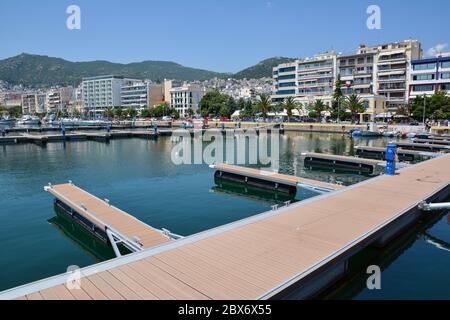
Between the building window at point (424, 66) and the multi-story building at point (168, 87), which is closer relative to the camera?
the building window at point (424, 66)

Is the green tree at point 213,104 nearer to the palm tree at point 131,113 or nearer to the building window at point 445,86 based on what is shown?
the palm tree at point 131,113

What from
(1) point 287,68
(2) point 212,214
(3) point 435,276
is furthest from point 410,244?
(1) point 287,68

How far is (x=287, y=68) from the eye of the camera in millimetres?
130750

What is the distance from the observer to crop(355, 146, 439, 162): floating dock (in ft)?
143

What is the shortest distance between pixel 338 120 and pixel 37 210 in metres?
85.6

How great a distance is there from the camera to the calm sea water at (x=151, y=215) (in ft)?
44.8

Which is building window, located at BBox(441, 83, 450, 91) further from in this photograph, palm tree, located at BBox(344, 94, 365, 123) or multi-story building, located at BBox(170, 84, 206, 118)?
multi-story building, located at BBox(170, 84, 206, 118)

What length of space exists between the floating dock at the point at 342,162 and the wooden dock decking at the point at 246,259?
63.3 ft

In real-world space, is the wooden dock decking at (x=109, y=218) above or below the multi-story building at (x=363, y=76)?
below

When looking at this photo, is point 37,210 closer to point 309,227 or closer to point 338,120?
point 309,227

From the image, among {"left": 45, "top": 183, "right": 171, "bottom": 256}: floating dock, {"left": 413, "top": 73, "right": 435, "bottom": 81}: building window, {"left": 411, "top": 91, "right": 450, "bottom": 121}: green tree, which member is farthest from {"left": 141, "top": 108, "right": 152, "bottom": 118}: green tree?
{"left": 45, "top": 183, "right": 171, "bottom": 256}: floating dock

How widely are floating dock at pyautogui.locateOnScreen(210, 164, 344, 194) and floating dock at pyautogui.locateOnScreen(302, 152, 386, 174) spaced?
1173 centimetres

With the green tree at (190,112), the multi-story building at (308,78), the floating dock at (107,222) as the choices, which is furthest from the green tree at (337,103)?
the floating dock at (107,222)

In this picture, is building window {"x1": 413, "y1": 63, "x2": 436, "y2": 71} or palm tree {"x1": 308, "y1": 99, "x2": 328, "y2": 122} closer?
building window {"x1": 413, "y1": 63, "x2": 436, "y2": 71}
